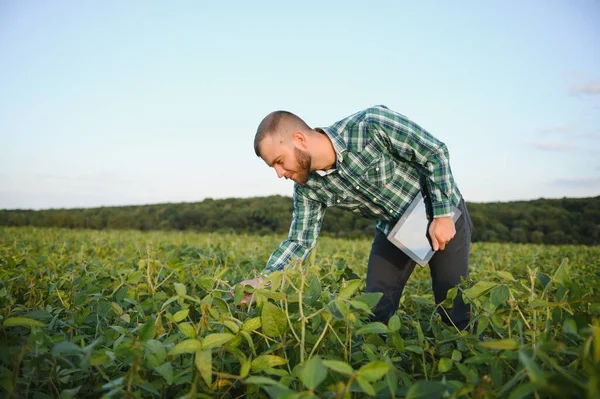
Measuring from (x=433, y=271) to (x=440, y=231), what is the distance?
40 cm

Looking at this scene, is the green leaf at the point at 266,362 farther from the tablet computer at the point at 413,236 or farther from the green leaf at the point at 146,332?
the tablet computer at the point at 413,236

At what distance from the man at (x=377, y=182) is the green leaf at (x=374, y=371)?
1418 millimetres

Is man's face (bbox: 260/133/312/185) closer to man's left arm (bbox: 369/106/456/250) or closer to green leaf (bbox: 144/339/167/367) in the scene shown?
man's left arm (bbox: 369/106/456/250)

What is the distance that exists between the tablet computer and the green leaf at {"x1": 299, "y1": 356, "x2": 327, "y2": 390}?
1.67 m

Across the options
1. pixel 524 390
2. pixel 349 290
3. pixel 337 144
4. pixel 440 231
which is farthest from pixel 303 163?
pixel 524 390

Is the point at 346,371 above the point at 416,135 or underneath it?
underneath

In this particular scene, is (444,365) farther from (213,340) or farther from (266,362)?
(213,340)

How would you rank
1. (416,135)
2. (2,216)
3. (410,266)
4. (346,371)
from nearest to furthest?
(346,371), (416,135), (410,266), (2,216)

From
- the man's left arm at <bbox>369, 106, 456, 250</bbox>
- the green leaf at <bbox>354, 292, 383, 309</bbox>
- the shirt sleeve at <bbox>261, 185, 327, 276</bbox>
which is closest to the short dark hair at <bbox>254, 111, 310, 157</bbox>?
the man's left arm at <bbox>369, 106, 456, 250</bbox>

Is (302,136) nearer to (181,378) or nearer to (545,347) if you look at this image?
(181,378)

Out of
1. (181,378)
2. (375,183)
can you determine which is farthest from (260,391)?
(375,183)

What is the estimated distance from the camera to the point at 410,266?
2590 mm

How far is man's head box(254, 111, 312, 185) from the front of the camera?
217 centimetres

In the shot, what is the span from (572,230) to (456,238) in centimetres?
1190
